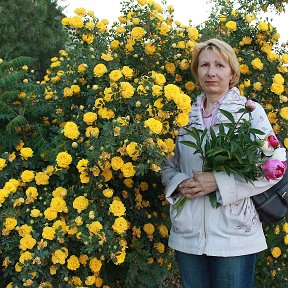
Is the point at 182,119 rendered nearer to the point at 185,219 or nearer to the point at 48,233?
the point at 185,219

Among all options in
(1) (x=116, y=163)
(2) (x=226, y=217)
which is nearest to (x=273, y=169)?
(2) (x=226, y=217)

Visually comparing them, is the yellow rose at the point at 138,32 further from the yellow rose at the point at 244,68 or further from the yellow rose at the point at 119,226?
the yellow rose at the point at 119,226

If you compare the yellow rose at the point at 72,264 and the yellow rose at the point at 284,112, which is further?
the yellow rose at the point at 284,112

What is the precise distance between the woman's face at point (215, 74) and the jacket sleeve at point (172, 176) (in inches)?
13.8

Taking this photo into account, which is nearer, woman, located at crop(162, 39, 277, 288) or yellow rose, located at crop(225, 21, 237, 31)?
woman, located at crop(162, 39, 277, 288)

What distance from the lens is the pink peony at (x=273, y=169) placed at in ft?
6.62

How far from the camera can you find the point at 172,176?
93.2 inches

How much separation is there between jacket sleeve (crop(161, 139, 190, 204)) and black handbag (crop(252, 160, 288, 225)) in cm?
38

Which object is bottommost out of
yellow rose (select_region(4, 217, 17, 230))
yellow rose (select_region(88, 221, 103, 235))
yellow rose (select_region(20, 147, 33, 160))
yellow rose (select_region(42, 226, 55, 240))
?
yellow rose (select_region(42, 226, 55, 240))

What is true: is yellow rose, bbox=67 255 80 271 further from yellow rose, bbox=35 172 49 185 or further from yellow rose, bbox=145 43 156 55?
yellow rose, bbox=145 43 156 55

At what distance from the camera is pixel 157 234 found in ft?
9.43

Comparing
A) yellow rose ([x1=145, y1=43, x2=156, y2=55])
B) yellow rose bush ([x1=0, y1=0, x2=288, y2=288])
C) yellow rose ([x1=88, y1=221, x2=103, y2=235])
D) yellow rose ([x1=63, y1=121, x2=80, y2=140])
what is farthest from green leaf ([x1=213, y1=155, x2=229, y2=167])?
yellow rose ([x1=145, y1=43, x2=156, y2=55])

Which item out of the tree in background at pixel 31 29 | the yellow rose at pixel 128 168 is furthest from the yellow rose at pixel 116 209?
the tree in background at pixel 31 29

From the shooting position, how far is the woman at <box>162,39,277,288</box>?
7.07 feet
